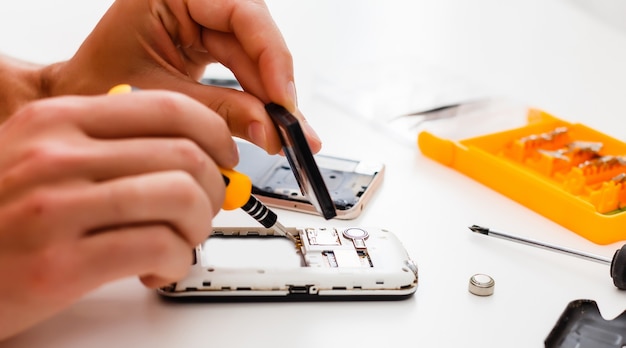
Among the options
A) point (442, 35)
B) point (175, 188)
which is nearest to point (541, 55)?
point (442, 35)

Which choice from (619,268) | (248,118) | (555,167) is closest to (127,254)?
(248,118)

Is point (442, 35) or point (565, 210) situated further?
point (442, 35)

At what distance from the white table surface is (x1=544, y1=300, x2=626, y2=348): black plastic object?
0.05ft

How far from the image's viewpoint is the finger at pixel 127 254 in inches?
18.6

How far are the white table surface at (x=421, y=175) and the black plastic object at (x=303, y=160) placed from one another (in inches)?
3.7

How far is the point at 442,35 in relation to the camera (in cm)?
150

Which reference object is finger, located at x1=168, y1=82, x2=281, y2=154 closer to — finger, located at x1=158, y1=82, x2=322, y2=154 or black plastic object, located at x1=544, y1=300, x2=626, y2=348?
finger, located at x1=158, y1=82, x2=322, y2=154

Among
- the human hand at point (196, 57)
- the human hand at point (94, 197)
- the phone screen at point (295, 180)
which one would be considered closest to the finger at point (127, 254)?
the human hand at point (94, 197)

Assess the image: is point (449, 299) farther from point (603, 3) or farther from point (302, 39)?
point (603, 3)

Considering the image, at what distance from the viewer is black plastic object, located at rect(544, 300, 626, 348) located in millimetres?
578

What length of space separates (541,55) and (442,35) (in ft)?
0.71

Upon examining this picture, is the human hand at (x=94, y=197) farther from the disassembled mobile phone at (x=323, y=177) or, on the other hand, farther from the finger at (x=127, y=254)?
the disassembled mobile phone at (x=323, y=177)

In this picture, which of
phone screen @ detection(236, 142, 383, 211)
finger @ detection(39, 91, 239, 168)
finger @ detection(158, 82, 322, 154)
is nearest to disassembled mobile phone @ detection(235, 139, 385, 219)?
phone screen @ detection(236, 142, 383, 211)

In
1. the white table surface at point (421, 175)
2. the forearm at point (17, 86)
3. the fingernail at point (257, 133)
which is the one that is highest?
the fingernail at point (257, 133)
